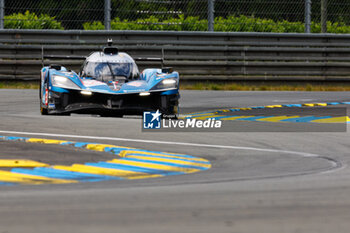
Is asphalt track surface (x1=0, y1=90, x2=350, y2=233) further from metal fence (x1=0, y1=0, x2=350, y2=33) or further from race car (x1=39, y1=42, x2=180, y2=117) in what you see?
metal fence (x1=0, y1=0, x2=350, y2=33)

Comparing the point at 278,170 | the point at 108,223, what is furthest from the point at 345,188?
the point at 108,223

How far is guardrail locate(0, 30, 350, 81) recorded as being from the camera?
62.0 ft

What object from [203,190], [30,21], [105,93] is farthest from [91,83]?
[30,21]

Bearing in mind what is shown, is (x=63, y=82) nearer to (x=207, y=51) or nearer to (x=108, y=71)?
(x=108, y=71)

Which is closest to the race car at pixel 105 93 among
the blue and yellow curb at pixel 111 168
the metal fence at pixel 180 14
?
the blue and yellow curb at pixel 111 168

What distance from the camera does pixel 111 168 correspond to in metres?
7.10

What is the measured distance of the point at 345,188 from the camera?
20.0ft

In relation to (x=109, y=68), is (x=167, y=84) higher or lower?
lower

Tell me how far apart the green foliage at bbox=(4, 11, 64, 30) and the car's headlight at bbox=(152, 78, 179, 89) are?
6.94 meters

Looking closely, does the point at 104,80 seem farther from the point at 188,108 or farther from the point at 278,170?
the point at 278,170

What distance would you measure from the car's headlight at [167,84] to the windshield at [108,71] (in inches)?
34.7

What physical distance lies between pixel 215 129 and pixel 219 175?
3.55 m

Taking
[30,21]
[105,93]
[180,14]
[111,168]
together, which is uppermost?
[180,14]

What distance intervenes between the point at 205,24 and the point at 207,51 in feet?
2.36
